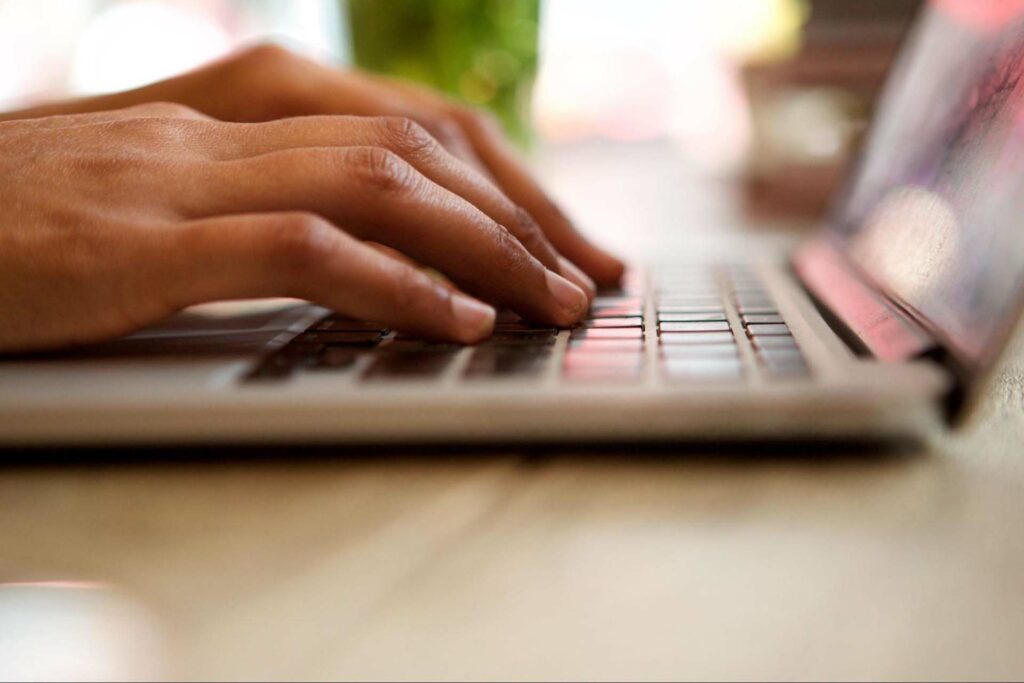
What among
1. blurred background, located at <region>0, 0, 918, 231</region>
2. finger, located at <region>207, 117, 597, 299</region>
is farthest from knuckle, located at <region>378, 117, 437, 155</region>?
blurred background, located at <region>0, 0, 918, 231</region>

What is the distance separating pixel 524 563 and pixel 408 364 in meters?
0.11

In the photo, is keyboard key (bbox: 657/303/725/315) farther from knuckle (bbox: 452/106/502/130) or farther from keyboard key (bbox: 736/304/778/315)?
knuckle (bbox: 452/106/502/130)

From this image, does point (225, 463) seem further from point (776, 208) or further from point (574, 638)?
point (776, 208)

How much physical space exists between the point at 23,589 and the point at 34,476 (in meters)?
0.08

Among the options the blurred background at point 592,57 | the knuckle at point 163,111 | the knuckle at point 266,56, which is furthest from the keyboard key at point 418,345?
the blurred background at point 592,57

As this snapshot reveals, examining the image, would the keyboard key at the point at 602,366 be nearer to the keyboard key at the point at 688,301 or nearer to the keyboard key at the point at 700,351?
the keyboard key at the point at 700,351

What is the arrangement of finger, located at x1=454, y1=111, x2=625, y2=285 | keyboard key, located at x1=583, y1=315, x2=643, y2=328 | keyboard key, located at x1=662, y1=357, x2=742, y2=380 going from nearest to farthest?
keyboard key, located at x1=662, y1=357, x2=742, y2=380
keyboard key, located at x1=583, y1=315, x2=643, y2=328
finger, located at x1=454, y1=111, x2=625, y2=285

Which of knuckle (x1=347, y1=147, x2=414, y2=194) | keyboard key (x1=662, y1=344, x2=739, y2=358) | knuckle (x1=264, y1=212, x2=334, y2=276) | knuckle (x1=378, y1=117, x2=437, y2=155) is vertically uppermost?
knuckle (x1=378, y1=117, x2=437, y2=155)

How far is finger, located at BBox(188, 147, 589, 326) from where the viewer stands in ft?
1.27

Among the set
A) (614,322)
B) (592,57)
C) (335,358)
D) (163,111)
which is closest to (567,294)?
(614,322)

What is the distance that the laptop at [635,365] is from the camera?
297mm

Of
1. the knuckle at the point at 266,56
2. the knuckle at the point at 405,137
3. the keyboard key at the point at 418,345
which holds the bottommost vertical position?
the keyboard key at the point at 418,345

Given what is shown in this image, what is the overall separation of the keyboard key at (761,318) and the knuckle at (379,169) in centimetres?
18

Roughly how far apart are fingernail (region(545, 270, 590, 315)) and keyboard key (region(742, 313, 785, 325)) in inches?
3.2
